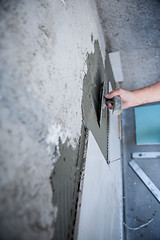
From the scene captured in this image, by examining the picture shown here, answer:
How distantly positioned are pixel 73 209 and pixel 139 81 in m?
2.09

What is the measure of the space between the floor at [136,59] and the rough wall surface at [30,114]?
3.59ft

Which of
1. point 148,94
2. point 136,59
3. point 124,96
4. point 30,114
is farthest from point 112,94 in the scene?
point 136,59

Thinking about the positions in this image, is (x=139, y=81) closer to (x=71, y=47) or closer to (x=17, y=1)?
(x=71, y=47)

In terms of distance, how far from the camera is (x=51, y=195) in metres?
0.41

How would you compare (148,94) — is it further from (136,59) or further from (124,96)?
(136,59)

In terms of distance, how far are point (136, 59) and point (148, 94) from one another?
2.77ft

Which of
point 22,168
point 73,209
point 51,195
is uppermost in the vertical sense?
point 22,168

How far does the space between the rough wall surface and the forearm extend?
891mm

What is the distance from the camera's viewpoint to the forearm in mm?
1229

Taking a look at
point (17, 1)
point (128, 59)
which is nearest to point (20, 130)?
point (17, 1)

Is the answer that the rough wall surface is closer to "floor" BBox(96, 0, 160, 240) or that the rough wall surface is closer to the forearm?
the forearm

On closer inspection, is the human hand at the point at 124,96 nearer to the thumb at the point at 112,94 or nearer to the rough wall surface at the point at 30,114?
the thumb at the point at 112,94

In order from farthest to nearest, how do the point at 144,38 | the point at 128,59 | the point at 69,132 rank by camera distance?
the point at 128,59 < the point at 144,38 < the point at 69,132

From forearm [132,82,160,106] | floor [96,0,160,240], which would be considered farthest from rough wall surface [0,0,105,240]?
floor [96,0,160,240]
